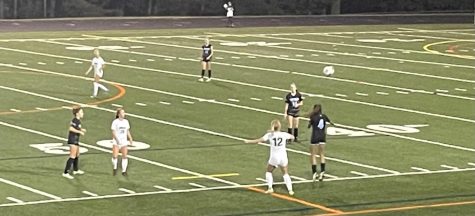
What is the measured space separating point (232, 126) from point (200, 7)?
4925 centimetres

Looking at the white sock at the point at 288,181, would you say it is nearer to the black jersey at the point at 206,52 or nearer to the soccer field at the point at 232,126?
the soccer field at the point at 232,126

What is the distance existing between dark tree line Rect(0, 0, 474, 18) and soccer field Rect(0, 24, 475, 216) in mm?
15494

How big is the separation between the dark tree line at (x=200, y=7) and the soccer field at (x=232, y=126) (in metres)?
15.5

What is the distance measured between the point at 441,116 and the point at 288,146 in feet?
23.4

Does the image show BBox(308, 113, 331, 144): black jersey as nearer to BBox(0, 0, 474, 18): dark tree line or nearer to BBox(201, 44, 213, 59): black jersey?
BBox(201, 44, 213, 59): black jersey

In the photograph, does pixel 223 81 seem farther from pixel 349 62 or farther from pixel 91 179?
pixel 91 179

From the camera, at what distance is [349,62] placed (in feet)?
173

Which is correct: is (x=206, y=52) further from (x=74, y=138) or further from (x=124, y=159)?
(x=74, y=138)

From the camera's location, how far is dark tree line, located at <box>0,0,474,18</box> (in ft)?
253

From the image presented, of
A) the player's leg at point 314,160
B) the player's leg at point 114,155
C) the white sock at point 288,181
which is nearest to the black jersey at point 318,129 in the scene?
the player's leg at point 314,160

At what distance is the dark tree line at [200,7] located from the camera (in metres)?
77.2

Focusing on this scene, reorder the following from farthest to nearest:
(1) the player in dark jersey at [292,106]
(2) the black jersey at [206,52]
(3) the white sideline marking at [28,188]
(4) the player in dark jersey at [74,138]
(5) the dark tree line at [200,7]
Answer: (5) the dark tree line at [200,7], (2) the black jersey at [206,52], (1) the player in dark jersey at [292,106], (4) the player in dark jersey at [74,138], (3) the white sideline marking at [28,188]

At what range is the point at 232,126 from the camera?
33844mm

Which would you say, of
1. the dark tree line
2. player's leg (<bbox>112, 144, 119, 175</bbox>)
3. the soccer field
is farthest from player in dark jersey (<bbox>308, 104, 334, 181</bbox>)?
the dark tree line
